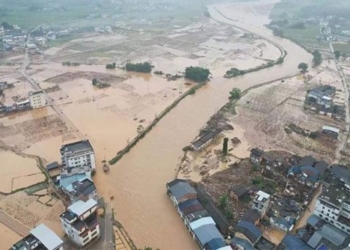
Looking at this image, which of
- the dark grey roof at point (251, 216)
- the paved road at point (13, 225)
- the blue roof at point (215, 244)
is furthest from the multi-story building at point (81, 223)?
the dark grey roof at point (251, 216)

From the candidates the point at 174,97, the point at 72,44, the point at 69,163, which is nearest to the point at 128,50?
the point at 72,44

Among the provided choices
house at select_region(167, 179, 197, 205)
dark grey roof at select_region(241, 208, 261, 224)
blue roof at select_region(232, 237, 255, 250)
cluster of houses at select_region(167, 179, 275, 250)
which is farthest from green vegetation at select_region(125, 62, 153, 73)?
blue roof at select_region(232, 237, 255, 250)

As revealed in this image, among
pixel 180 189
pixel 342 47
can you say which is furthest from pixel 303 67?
pixel 180 189

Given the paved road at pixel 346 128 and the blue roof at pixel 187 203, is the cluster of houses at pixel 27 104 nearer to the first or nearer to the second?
the blue roof at pixel 187 203

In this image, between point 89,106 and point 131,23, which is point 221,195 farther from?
point 131,23

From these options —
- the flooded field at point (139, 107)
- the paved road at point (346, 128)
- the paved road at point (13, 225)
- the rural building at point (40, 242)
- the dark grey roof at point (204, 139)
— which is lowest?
the flooded field at point (139, 107)
